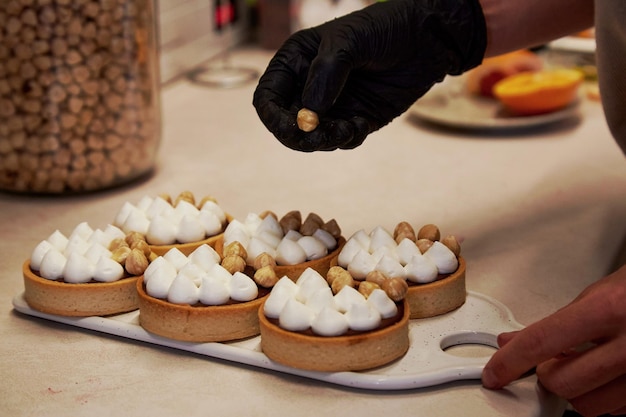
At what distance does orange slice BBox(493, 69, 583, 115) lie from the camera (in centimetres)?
190

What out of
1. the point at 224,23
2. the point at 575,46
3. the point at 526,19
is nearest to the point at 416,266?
the point at 526,19

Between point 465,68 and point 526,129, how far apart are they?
1.72ft

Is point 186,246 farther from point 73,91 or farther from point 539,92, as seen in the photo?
point 539,92

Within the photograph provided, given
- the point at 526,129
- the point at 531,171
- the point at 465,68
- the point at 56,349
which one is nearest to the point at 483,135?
the point at 526,129

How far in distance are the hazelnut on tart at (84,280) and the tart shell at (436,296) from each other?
0.34 meters

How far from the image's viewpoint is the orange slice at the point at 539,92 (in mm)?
1900

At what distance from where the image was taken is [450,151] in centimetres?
182

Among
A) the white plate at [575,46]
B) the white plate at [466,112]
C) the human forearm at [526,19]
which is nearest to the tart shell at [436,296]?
the human forearm at [526,19]

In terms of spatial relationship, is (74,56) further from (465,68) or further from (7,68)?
(465,68)

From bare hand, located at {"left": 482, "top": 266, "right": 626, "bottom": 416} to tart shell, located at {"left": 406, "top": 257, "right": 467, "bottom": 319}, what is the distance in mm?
145

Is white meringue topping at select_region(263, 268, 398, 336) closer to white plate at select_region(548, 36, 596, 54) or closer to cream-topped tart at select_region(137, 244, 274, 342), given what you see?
cream-topped tart at select_region(137, 244, 274, 342)

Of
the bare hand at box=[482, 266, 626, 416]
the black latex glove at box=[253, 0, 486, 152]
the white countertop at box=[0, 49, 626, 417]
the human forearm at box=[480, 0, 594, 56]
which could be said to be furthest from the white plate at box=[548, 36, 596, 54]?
the bare hand at box=[482, 266, 626, 416]

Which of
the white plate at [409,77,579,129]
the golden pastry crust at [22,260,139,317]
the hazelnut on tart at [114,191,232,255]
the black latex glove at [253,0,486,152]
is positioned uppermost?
the black latex glove at [253,0,486,152]

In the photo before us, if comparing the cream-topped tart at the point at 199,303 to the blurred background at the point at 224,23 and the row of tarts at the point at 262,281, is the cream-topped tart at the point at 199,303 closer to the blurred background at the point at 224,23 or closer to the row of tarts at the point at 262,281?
the row of tarts at the point at 262,281
